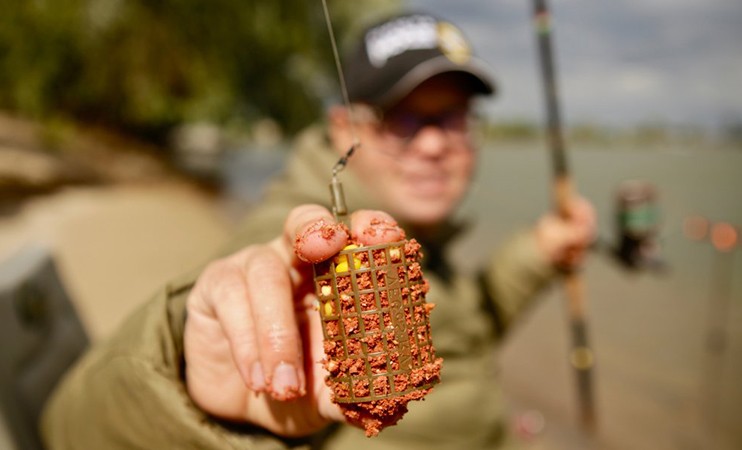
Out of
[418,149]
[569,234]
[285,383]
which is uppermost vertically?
[418,149]

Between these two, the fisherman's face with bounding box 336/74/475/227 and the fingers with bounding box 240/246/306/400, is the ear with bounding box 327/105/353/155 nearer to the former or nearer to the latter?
the fisherman's face with bounding box 336/74/475/227

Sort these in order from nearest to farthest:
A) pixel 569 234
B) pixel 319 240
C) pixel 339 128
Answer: pixel 319 240, pixel 339 128, pixel 569 234

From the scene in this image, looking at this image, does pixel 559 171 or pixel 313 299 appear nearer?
pixel 313 299

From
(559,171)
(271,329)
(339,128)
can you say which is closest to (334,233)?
(271,329)

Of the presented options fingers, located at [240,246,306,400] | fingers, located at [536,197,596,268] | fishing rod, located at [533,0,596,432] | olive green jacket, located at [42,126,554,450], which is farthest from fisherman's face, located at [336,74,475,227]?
fingers, located at [240,246,306,400]

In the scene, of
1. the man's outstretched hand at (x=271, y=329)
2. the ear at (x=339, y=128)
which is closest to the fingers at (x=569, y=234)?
the ear at (x=339, y=128)

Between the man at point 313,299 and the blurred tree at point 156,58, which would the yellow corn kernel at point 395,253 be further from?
the blurred tree at point 156,58

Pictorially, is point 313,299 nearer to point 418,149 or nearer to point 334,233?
point 334,233

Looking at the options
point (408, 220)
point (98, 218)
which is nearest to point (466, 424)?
point (408, 220)
